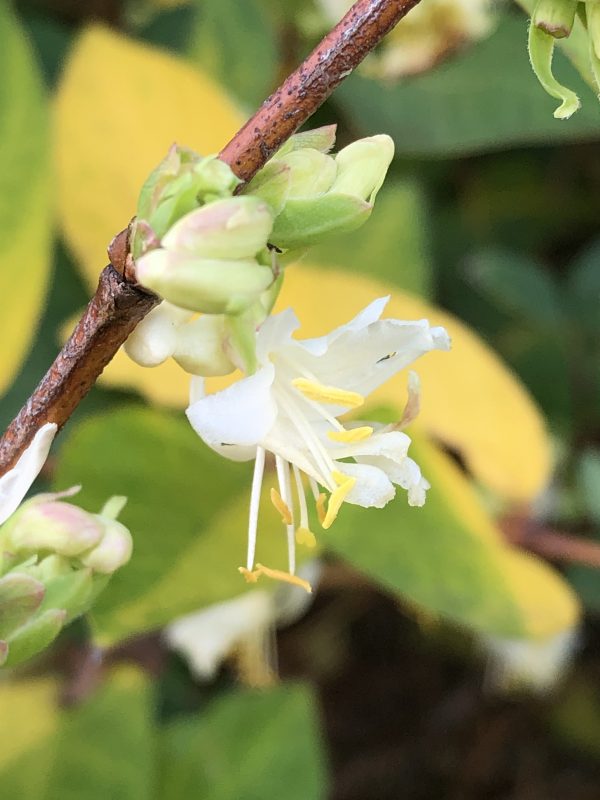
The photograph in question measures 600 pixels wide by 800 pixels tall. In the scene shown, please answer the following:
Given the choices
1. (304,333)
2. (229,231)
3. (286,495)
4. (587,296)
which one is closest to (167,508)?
(304,333)

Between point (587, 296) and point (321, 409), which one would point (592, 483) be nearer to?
point (587, 296)

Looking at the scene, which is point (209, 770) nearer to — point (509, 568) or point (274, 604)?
point (274, 604)

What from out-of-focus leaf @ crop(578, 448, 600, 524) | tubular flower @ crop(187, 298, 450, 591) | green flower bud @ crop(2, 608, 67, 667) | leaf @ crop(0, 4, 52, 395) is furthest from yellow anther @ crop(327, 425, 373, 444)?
out-of-focus leaf @ crop(578, 448, 600, 524)

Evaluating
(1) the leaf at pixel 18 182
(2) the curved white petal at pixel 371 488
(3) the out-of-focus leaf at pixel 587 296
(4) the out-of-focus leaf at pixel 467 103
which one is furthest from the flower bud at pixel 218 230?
(3) the out-of-focus leaf at pixel 587 296

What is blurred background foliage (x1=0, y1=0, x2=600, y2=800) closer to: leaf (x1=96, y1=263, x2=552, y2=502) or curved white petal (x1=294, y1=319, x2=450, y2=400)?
leaf (x1=96, y1=263, x2=552, y2=502)

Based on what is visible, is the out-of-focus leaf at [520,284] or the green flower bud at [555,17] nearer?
the green flower bud at [555,17]

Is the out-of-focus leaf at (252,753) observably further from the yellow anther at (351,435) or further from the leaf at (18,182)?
the yellow anther at (351,435)
